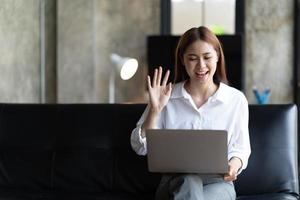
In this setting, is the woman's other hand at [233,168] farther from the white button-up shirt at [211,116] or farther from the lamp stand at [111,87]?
the lamp stand at [111,87]

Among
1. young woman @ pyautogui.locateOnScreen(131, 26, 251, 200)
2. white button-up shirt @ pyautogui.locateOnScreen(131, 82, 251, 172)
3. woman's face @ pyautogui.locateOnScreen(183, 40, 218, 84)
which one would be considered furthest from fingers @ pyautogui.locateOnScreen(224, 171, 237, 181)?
woman's face @ pyautogui.locateOnScreen(183, 40, 218, 84)

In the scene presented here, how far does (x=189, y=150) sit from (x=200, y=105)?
351 mm

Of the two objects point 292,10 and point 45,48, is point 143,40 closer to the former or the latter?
point 45,48

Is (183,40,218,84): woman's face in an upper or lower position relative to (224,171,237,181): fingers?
upper

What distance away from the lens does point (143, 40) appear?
19.5 ft

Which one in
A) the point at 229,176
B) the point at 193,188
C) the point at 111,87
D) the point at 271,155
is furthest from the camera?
the point at 111,87

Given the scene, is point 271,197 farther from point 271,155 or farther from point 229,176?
point 229,176

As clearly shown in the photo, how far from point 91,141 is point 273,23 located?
3704mm

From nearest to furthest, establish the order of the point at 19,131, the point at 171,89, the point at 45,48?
the point at 171,89 < the point at 19,131 < the point at 45,48

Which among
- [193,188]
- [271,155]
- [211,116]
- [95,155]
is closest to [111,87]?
[95,155]

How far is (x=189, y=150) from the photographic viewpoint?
199 cm

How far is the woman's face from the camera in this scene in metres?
2.22

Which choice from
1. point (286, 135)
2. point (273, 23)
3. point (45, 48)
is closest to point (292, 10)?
point (273, 23)

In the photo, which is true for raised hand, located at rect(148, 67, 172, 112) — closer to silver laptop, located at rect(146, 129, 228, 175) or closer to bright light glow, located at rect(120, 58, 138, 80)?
silver laptop, located at rect(146, 129, 228, 175)
